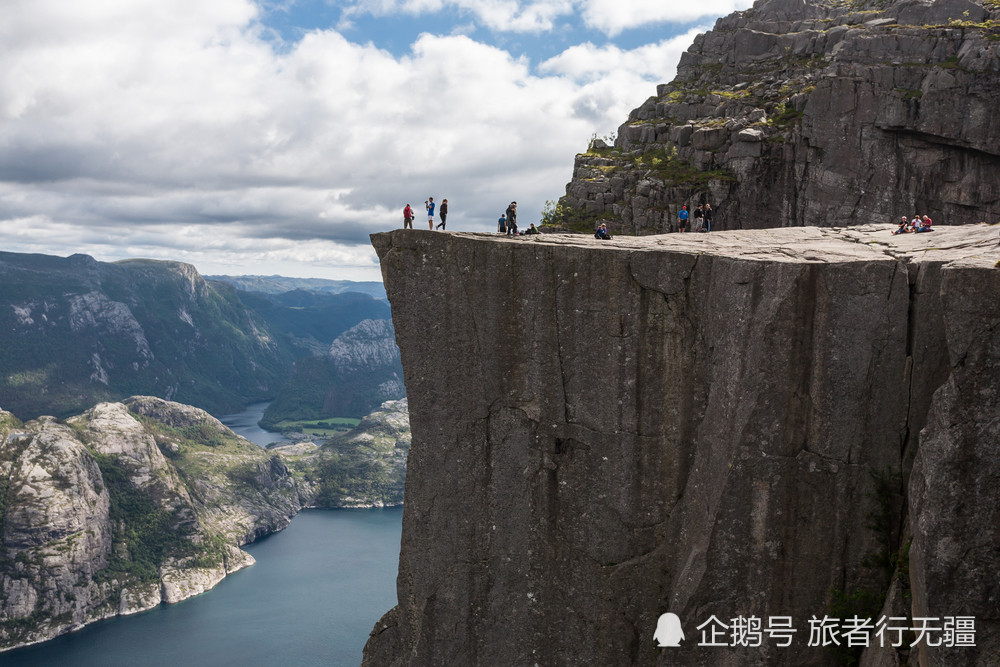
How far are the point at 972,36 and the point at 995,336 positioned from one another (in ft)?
136

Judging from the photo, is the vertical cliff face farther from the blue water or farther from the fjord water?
the fjord water

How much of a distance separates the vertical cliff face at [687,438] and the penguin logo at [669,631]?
26 cm

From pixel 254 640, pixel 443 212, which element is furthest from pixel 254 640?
pixel 443 212

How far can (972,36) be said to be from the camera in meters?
45.9

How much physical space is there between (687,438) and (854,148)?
109ft

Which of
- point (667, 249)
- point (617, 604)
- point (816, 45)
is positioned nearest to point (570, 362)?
point (667, 249)

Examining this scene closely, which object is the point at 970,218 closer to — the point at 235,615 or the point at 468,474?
the point at 468,474

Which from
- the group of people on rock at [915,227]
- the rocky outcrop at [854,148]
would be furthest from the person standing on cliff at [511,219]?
the rocky outcrop at [854,148]

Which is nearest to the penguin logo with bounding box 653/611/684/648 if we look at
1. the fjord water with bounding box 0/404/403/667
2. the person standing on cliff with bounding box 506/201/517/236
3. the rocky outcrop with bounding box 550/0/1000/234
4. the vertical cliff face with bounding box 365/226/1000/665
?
the vertical cliff face with bounding box 365/226/1000/665

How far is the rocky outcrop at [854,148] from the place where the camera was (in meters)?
44.0

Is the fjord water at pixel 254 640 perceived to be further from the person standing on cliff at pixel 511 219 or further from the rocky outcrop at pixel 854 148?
the person standing on cliff at pixel 511 219

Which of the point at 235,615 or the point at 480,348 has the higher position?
the point at 480,348

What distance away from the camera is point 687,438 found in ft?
72.1

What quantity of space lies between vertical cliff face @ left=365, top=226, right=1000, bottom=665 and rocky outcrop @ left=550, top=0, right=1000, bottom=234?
67.9 feet
